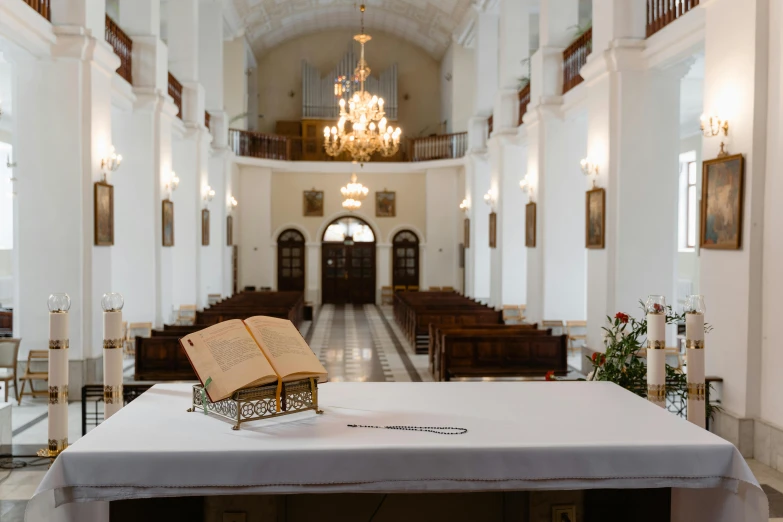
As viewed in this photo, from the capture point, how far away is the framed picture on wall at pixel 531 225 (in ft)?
42.1

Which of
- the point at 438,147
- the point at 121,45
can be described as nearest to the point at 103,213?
the point at 121,45

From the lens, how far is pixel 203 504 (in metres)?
3.32

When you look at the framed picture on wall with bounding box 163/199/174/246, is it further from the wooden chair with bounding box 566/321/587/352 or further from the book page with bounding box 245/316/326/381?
the book page with bounding box 245/316/326/381

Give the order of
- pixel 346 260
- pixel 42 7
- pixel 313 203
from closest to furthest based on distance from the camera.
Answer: pixel 42 7
pixel 313 203
pixel 346 260

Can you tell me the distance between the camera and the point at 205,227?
16625 millimetres

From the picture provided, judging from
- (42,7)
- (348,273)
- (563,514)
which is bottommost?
(563,514)

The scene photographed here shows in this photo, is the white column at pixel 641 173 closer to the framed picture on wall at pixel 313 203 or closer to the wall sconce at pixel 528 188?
the wall sconce at pixel 528 188

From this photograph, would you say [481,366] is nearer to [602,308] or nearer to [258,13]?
[602,308]

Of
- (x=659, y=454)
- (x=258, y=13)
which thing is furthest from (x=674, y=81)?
(x=258, y=13)

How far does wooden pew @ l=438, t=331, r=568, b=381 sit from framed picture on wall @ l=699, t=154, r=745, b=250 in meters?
2.89

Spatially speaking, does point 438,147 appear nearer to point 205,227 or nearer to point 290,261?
point 290,261

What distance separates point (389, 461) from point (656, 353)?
70.7 inches

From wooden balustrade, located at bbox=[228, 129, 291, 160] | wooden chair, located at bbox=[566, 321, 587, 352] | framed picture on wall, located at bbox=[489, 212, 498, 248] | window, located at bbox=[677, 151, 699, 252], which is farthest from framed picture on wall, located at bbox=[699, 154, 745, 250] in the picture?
wooden balustrade, located at bbox=[228, 129, 291, 160]

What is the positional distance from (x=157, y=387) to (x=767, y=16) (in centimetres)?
588
